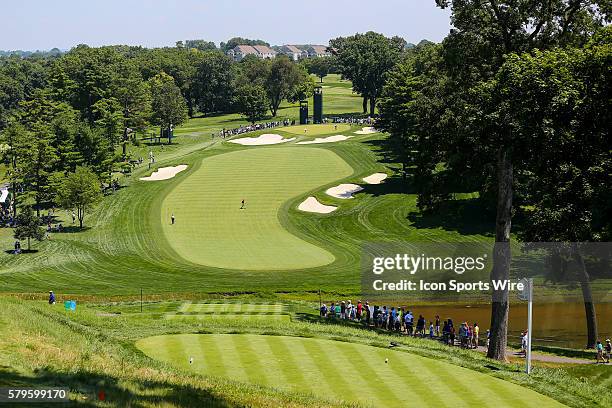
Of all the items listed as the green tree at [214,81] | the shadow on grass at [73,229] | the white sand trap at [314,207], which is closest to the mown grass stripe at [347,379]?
the white sand trap at [314,207]

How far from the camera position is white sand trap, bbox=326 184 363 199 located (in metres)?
79.0

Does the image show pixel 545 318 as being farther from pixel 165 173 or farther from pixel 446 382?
pixel 165 173

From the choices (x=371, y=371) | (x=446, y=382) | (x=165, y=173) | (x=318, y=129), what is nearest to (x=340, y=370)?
(x=371, y=371)

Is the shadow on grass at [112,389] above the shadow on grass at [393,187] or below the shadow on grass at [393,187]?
above

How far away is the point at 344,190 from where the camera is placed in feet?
266

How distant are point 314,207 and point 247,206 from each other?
22.2 ft

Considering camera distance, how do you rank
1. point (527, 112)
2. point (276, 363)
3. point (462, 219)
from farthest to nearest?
1. point (462, 219)
2. point (527, 112)
3. point (276, 363)

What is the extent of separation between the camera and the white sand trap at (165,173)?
88812mm

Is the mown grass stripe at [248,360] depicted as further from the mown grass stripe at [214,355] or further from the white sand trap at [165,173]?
the white sand trap at [165,173]

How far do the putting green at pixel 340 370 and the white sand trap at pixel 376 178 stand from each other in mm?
54006

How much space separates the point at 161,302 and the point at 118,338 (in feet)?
55.4

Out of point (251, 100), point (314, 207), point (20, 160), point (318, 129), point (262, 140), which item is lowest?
point (314, 207)

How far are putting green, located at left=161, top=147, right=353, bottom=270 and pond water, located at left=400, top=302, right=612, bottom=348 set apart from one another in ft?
48.1

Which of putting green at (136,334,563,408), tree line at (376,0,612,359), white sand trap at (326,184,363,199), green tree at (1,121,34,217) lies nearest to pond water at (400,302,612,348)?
tree line at (376,0,612,359)
